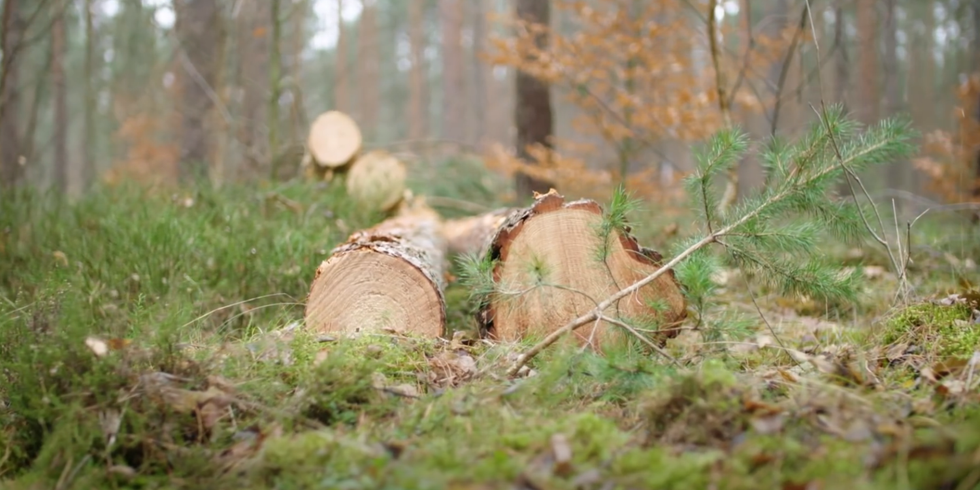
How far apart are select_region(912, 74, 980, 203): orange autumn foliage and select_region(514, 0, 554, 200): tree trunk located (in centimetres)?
390

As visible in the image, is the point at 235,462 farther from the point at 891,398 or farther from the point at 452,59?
the point at 452,59

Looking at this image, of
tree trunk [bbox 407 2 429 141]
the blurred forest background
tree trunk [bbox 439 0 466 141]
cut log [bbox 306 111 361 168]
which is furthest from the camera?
tree trunk [bbox 407 2 429 141]

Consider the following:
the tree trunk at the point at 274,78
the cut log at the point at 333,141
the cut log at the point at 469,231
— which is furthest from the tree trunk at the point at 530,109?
the tree trunk at the point at 274,78

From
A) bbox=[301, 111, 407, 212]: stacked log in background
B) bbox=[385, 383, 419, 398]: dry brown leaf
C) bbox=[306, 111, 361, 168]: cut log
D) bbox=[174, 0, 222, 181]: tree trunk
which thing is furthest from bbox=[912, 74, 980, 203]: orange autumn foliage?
bbox=[174, 0, 222, 181]: tree trunk

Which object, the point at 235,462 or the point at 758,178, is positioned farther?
the point at 758,178

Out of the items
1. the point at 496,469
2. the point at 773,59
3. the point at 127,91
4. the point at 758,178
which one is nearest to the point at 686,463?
the point at 496,469

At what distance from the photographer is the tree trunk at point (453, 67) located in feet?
57.1

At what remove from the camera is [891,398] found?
1940 millimetres

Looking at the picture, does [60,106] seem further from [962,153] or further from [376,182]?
[962,153]

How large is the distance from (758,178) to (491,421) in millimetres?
13127

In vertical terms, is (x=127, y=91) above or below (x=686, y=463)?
above

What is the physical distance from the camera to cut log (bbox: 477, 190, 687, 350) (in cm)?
277

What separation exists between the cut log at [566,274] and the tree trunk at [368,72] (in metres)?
18.1

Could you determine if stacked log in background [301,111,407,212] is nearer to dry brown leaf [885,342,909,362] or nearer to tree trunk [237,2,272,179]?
A: tree trunk [237,2,272,179]
